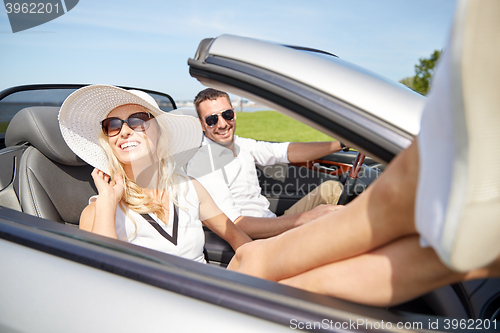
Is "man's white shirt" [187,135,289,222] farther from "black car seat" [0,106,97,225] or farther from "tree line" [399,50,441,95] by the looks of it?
"tree line" [399,50,441,95]

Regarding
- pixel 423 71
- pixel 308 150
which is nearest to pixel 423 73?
pixel 423 71

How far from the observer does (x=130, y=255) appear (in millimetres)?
1042

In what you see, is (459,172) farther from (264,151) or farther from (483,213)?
(264,151)

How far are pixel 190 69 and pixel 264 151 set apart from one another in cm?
212

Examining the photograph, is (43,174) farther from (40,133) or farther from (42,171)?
(40,133)

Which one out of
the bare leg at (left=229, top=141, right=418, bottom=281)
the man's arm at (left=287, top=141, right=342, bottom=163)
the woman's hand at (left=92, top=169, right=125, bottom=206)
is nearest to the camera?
the bare leg at (left=229, top=141, right=418, bottom=281)

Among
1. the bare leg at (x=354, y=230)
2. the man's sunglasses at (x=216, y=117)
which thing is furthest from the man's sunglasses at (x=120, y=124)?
the bare leg at (x=354, y=230)

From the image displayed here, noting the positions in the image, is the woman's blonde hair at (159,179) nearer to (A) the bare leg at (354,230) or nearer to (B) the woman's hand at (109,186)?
(B) the woman's hand at (109,186)

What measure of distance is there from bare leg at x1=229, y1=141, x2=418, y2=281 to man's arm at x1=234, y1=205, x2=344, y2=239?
1156 millimetres

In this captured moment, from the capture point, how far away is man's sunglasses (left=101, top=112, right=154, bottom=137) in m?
1.83

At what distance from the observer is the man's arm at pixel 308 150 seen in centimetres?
296

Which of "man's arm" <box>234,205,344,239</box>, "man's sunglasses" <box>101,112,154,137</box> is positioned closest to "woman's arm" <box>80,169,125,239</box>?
"man's sunglasses" <box>101,112,154,137</box>

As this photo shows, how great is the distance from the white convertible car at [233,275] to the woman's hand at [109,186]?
385mm

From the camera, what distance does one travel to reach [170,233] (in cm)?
178
